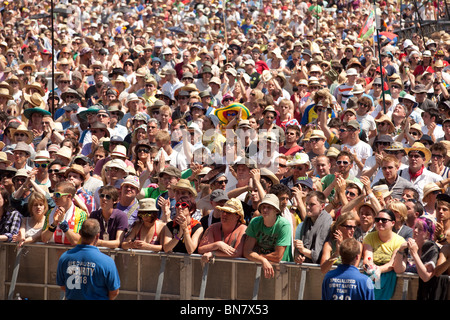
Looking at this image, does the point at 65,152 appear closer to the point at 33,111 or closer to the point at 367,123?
the point at 33,111

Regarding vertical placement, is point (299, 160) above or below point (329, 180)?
above

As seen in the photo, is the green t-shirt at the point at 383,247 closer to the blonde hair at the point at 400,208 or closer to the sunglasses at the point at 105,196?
the blonde hair at the point at 400,208

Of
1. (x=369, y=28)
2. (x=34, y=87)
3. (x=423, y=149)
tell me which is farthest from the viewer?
(x=369, y=28)

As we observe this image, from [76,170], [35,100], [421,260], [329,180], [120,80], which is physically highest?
[120,80]

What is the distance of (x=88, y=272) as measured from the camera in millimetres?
7051

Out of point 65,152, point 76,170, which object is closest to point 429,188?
point 76,170

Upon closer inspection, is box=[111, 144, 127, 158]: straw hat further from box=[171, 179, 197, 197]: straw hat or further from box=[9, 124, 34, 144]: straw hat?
box=[9, 124, 34, 144]: straw hat

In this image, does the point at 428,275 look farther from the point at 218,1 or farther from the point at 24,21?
the point at 218,1

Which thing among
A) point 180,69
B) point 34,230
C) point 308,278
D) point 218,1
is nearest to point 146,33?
point 180,69

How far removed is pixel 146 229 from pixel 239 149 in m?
2.78

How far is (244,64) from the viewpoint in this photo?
16531 mm

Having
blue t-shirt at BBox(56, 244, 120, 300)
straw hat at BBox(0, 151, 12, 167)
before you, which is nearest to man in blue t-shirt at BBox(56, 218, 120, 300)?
blue t-shirt at BBox(56, 244, 120, 300)

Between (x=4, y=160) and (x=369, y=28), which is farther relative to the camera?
(x=369, y=28)
